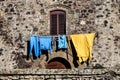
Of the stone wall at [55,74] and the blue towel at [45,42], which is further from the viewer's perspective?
the blue towel at [45,42]

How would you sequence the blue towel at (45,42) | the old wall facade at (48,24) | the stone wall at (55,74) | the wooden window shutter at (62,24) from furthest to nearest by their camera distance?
the wooden window shutter at (62,24), the blue towel at (45,42), the old wall facade at (48,24), the stone wall at (55,74)

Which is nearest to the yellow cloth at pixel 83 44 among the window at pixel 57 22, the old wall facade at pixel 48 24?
the old wall facade at pixel 48 24

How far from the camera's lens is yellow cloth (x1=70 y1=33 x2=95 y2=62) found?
1655 cm

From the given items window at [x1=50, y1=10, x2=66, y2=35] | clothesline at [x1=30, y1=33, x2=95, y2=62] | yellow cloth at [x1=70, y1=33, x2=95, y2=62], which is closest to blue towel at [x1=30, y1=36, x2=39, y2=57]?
clothesline at [x1=30, y1=33, x2=95, y2=62]

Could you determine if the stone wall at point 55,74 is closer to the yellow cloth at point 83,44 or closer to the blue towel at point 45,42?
the yellow cloth at point 83,44

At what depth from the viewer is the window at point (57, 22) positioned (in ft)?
57.0

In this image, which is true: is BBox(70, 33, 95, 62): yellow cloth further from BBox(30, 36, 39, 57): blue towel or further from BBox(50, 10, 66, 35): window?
BBox(30, 36, 39, 57): blue towel

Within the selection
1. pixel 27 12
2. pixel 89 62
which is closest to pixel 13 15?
pixel 27 12

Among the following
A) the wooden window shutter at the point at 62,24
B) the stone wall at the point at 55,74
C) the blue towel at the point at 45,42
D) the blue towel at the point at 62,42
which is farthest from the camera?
the wooden window shutter at the point at 62,24

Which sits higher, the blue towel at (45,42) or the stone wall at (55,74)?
the stone wall at (55,74)

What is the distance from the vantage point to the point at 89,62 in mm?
16578

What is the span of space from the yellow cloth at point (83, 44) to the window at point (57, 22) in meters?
0.96

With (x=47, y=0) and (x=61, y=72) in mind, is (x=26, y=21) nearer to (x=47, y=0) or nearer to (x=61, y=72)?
(x=47, y=0)

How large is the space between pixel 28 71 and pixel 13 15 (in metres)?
10.5
